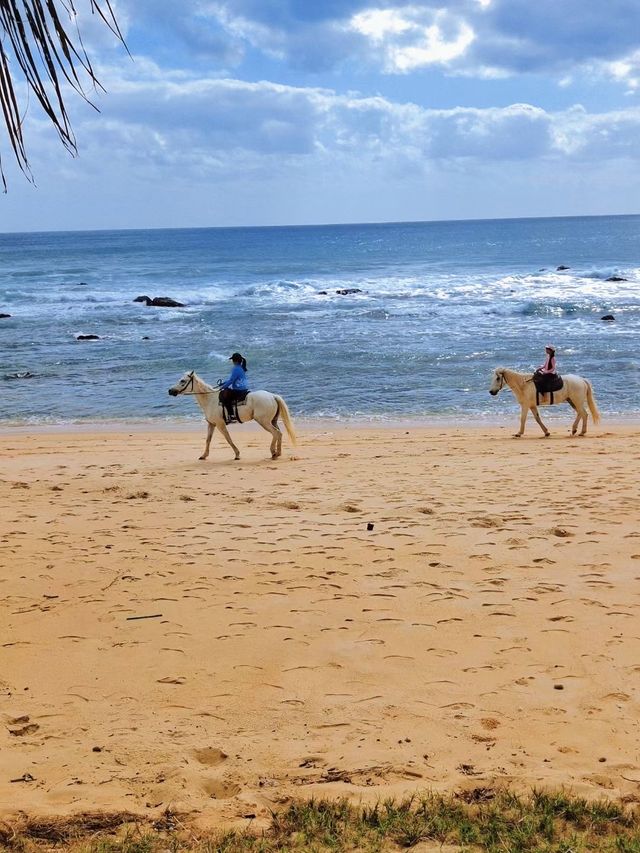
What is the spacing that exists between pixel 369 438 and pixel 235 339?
16.8 meters

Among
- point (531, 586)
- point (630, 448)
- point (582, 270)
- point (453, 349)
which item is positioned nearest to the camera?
point (531, 586)

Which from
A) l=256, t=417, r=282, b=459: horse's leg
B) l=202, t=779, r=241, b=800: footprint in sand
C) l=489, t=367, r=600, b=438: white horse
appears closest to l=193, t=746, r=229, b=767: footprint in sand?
l=202, t=779, r=241, b=800: footprint in sand

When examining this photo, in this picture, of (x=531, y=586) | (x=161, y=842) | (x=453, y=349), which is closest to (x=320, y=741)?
(x=161, y=842)

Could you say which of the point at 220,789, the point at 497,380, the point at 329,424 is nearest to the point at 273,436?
the point at 329,424

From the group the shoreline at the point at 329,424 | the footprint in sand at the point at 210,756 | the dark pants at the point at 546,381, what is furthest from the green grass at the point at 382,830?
the shoreline at the point at 329,424

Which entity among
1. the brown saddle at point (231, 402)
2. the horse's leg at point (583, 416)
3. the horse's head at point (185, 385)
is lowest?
the horse's leg at point (583, 416)

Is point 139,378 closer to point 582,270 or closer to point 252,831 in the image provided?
point 252,831

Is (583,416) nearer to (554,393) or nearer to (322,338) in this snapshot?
(554,393)

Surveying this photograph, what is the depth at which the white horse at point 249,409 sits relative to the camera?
13.4 m

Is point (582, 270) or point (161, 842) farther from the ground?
point (582, 270)

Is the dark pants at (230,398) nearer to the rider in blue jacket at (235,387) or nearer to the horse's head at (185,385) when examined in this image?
the rider in blue jacket at (235,387)

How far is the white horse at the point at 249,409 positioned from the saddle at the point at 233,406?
5cm

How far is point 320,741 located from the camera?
14.8 feet

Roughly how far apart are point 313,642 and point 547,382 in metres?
10.8
